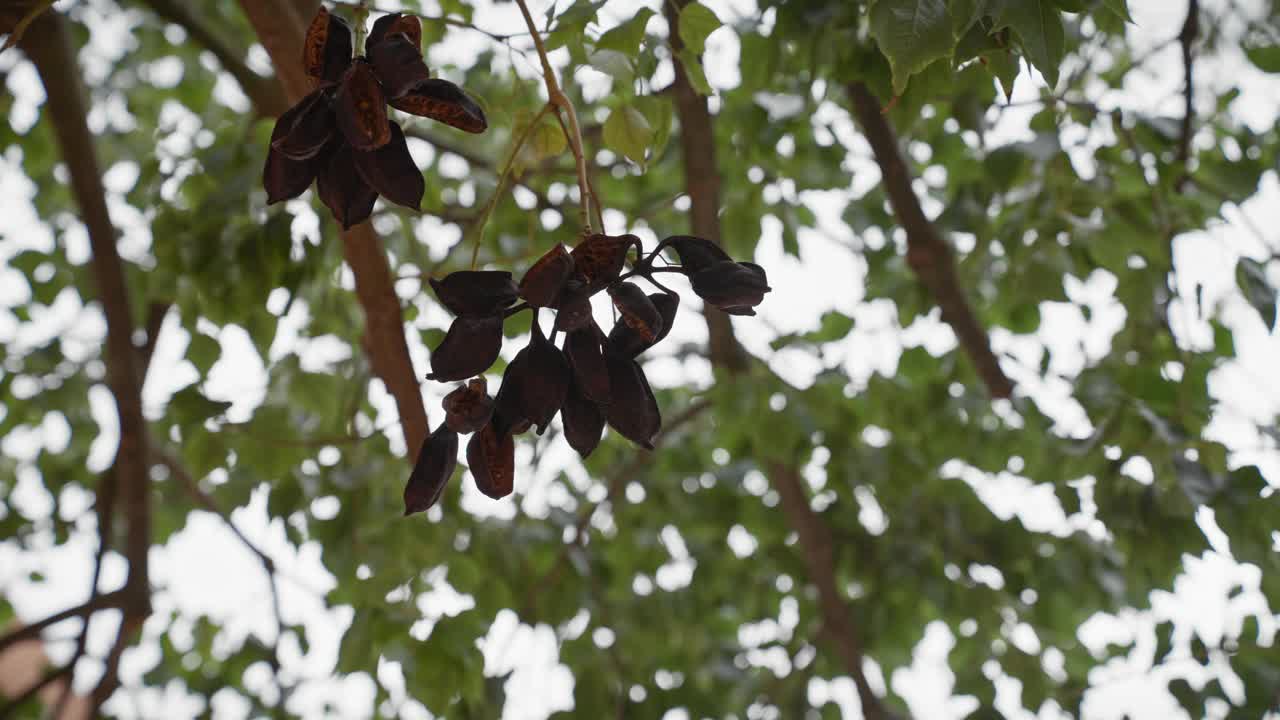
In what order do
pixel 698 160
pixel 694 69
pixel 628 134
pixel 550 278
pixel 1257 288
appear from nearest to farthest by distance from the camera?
1. pixel 550 278
2. pixel 628 134
3. pixel 694 69
4. pixel 1257 288
5. pixel 698 160

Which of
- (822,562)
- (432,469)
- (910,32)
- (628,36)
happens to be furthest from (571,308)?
(822,562)

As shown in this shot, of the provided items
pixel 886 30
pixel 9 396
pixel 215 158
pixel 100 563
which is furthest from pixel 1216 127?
pixel 9 396

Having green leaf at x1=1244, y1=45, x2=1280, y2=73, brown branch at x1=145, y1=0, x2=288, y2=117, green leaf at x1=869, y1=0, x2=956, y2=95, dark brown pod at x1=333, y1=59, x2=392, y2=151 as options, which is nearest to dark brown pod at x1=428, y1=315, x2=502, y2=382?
dark brown pod at x1=333, y1=59, x2=392, y2=151

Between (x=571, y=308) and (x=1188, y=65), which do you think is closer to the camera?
(x=571, y=308)

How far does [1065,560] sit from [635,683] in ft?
2.52

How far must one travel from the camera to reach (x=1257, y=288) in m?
1.18

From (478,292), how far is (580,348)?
0.21ft

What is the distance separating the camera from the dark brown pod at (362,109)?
56 cm

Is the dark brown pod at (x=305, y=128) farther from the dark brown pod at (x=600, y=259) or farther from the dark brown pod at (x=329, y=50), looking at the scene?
the dark brown pod at (x=600, y=259)

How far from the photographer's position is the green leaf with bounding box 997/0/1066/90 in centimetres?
69

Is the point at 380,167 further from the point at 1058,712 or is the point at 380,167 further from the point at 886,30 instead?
the point at 1058,712

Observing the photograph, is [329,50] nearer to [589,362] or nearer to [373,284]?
[589,362]

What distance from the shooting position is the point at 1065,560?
180 cm

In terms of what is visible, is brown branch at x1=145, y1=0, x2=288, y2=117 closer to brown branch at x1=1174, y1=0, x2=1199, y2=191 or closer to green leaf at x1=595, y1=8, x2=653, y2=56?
green leaf at x1=595, y1=8, x2=653, y2=56
